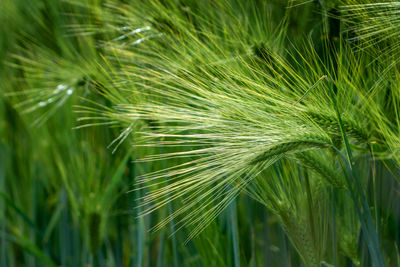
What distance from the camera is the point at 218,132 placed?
679 millimetres

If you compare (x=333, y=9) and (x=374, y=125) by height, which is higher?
(x=333, y=9)

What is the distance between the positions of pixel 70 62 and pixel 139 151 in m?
0.33

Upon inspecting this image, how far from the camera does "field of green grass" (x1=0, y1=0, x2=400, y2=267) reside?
600 millimetres

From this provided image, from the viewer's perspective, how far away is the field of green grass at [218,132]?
1.97 ft

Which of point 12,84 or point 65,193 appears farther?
point 12,84

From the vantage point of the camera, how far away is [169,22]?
83cm

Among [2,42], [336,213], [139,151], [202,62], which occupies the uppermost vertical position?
[2,42]

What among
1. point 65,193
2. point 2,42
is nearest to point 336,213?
point 65,193

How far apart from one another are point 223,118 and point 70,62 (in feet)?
2.00

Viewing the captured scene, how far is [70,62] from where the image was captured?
42.7 inches

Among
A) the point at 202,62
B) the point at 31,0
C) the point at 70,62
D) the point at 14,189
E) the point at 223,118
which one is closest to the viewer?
the point at 223,118

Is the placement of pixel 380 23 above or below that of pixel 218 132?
above

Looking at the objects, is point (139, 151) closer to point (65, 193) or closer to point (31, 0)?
point (65, 193)

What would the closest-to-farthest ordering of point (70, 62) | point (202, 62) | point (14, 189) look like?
point (202, 62)
point (70, 62)
point (14, 189)
